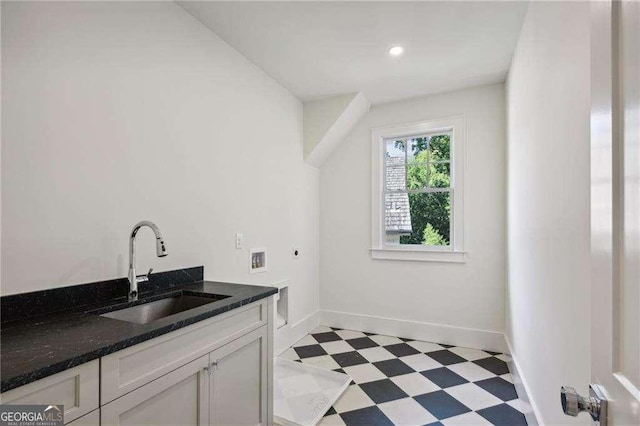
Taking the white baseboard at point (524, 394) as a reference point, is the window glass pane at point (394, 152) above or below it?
above

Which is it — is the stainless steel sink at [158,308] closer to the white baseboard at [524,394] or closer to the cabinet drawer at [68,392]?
the cabinet drawer at [68,392]

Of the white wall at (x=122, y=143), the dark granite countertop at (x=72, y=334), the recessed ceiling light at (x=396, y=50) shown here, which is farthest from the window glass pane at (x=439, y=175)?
the dark granite countertop at (x=72, y=334)

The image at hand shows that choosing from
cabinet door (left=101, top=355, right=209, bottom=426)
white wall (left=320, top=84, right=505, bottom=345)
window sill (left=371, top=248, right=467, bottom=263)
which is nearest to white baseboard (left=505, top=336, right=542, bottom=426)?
white wall (left=320, top=84, right=505, bottom=345)

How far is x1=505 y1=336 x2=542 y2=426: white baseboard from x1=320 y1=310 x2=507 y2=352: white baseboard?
46cm

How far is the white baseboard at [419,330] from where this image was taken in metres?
3.11

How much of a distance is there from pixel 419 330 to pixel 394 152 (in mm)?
2000

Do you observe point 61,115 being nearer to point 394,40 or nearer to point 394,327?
point 394,40

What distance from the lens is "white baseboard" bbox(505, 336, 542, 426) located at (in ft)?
5.92

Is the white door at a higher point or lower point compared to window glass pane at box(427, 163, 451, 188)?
lower

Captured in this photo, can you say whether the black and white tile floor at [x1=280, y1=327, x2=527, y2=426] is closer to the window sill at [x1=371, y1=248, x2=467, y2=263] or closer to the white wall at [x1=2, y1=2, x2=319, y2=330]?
the window sill at [x1=371, y1=248, x2=467, y2=263]

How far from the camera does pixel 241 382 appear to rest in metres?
1.57

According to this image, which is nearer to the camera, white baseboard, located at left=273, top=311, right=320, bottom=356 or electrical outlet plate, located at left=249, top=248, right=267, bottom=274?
electrical outlet plate, located at left=249, top=248, right=267, bottom=274

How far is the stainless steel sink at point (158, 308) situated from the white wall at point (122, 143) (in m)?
0.23

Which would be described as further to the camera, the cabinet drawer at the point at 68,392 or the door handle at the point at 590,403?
the cabinet drawer at the point at 68,392
